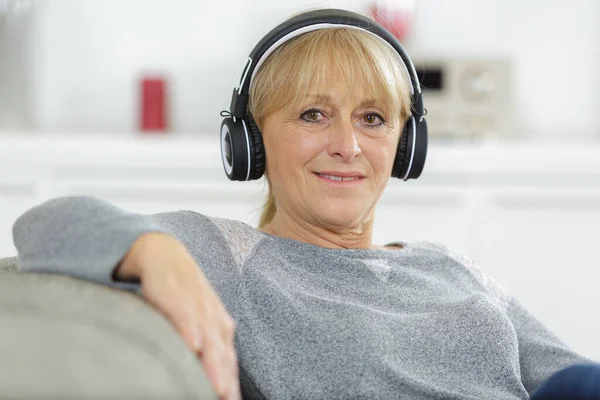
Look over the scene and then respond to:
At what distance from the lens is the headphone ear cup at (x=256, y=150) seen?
1.47 m

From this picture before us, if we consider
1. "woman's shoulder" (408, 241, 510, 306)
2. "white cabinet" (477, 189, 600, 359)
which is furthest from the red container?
"woman's shoulder" (408, 241, 510, 306)

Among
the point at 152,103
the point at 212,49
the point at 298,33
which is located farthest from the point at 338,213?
the point at 212,49

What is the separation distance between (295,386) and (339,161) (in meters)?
0.39

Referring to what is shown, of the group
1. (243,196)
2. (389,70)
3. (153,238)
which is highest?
(389,70)

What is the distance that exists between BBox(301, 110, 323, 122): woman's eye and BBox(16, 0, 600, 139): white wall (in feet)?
7.36

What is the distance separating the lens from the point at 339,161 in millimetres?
1447

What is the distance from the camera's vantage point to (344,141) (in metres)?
1.43

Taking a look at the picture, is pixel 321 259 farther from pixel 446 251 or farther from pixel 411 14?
pixel 411 14

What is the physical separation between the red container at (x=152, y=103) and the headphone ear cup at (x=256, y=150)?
2.02 m

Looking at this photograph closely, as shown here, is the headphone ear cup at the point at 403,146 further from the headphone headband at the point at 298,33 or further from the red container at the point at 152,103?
the red container at the point at 152,103

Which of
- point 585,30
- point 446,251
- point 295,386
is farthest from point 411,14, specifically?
point 295,386

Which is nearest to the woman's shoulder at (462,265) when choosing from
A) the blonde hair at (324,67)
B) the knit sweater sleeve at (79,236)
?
the blonde hair at (324,67)

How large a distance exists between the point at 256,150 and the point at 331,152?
13 centimetres

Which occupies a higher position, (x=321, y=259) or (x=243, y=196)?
(x=321, y=259)
